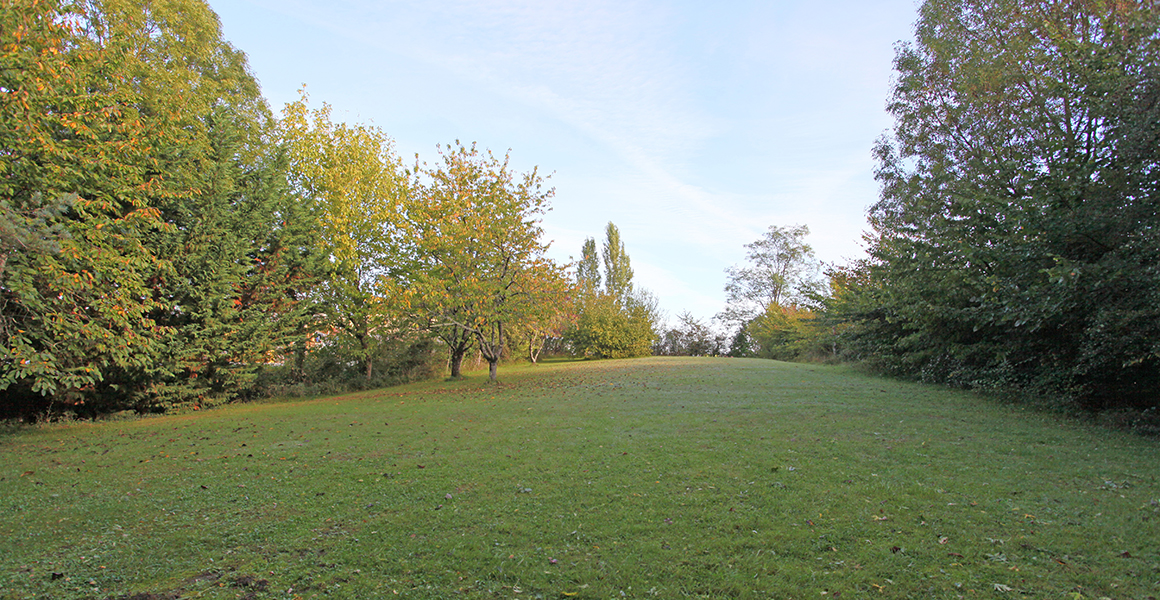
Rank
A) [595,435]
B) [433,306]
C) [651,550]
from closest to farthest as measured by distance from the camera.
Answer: [651,550] < [595,435] < [433,306]

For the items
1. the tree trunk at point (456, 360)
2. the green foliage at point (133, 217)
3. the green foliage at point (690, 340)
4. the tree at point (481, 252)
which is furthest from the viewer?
the green foliage at point (690, 340)

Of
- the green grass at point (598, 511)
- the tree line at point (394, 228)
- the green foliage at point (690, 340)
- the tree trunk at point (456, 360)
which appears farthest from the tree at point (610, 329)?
the green grass at point (598, 511)

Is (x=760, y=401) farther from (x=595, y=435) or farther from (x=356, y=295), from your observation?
(x=356, y=295)

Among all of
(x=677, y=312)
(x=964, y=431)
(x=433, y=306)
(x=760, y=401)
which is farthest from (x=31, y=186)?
(x=677, y=312)

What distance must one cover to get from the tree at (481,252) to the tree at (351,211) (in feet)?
6.93

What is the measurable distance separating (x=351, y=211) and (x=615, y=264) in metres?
35.7

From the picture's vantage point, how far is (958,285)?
1191 cm

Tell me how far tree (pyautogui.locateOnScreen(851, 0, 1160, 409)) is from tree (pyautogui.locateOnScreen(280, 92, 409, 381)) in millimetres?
17194

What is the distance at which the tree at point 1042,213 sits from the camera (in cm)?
869

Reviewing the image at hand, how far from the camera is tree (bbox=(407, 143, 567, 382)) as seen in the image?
57.3ft

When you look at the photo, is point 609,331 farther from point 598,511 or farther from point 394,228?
point 598,511

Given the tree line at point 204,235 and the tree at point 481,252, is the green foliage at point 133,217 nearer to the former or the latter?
the tree line at point 204,235

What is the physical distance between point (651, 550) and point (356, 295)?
1931 cm

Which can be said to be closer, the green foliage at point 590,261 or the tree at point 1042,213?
the tree at point 1042,213
